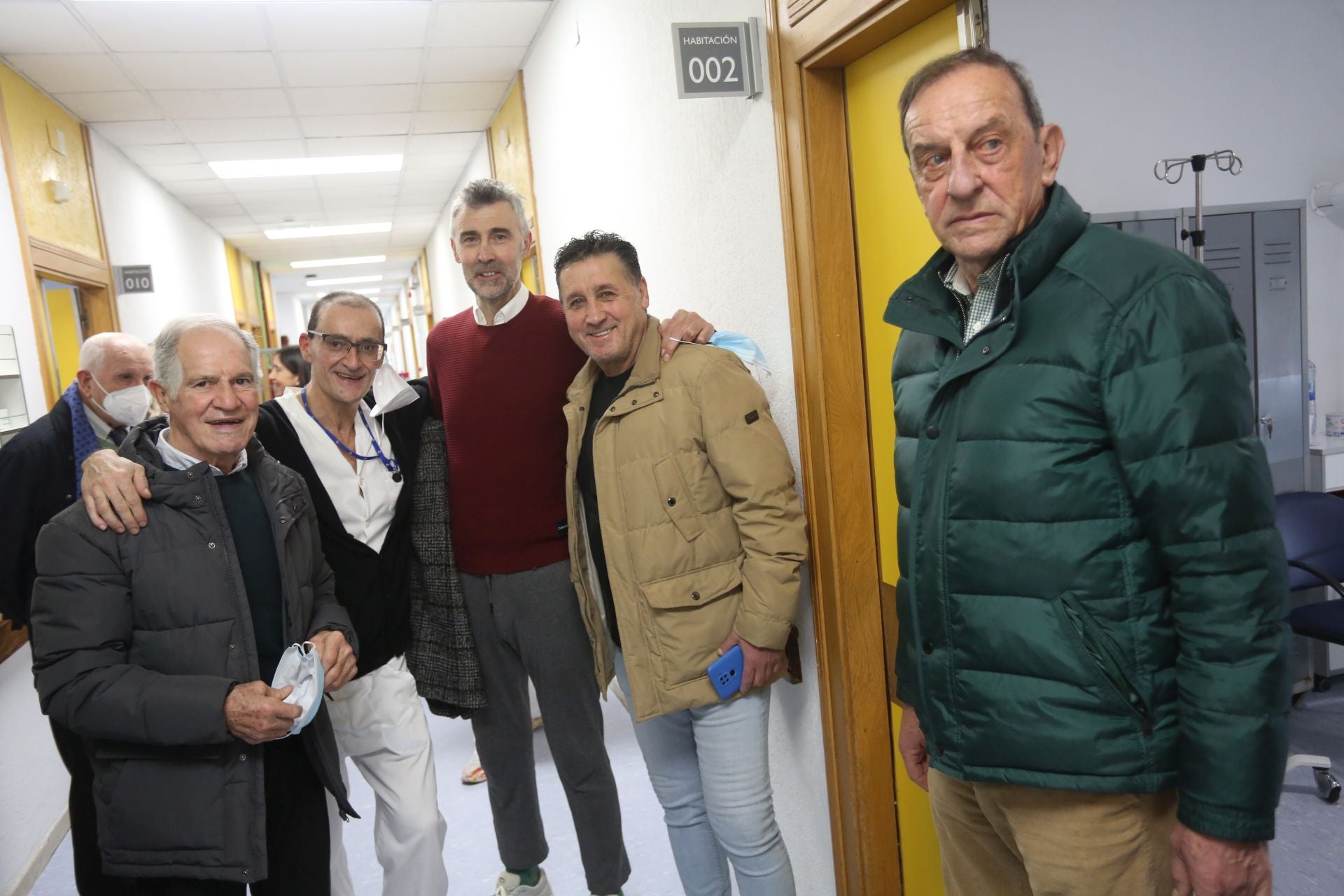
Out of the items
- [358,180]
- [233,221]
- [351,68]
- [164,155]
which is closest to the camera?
[351,68]

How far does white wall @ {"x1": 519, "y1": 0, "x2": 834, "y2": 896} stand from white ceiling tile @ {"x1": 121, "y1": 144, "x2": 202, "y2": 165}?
11.1 ft

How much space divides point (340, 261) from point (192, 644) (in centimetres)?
1281

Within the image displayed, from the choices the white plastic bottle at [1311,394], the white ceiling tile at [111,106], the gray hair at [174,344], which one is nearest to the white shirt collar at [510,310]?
the gray hair at [174,344]

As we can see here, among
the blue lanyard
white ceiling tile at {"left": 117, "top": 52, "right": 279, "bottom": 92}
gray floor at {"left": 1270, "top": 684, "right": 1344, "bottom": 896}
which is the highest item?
white ceiling tile at {"left": 117, "top": 52, "right": 279, "bottom": 92}

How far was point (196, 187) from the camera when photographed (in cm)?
735

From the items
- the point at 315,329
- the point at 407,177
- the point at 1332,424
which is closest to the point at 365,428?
the point at 315,329

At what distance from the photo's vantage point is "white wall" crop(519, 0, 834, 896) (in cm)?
223

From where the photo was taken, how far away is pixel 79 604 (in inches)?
57.9

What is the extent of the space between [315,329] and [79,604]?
870mm

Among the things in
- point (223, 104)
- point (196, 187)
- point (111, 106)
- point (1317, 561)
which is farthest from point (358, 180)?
point (1317, 561)

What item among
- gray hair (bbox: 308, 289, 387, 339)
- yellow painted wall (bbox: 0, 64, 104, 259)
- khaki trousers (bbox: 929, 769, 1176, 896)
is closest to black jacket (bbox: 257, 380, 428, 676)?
gray hair (bbox: 308, 289, 387, 339)

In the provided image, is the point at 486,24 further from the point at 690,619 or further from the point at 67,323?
the point at 690,619

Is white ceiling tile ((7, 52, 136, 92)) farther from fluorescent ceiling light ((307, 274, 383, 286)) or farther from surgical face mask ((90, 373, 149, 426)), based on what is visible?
fluorescent ceiling light ((307, 274, 383, 286))

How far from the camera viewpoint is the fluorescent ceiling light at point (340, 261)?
42.3ft
